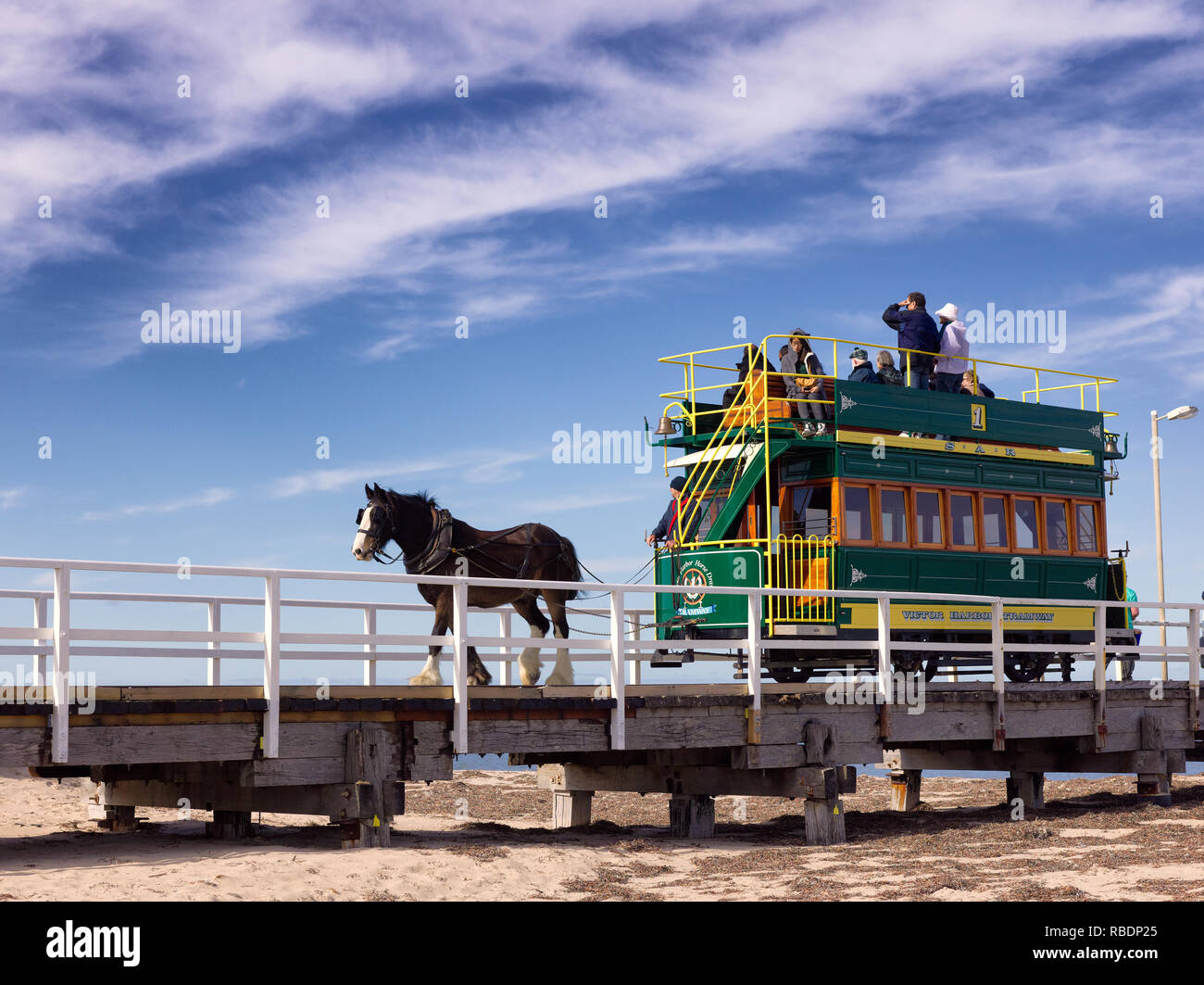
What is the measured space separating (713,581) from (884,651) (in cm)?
332

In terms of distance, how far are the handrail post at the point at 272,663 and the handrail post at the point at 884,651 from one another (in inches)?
267

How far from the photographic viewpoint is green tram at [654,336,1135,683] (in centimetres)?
1873

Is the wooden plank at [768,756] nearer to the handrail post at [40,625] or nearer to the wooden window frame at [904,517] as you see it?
the wooden window frame at [904,517]

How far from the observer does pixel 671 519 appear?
2008 cm

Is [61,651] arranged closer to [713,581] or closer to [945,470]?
[713,581]

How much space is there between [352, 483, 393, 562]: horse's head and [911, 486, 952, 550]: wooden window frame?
23.1ft

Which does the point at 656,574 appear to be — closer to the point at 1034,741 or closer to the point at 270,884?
the point at 1034,741

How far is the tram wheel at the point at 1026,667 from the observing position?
2116 cm

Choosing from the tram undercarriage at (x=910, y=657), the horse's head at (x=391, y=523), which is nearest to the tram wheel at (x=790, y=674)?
the tram undercarriage at (x=910, y=657)

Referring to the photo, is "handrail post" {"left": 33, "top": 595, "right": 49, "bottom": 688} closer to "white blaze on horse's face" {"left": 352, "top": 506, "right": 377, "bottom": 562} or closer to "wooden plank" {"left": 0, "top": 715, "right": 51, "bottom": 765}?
"wooden plank" {"left": 0, "top": 715, "right": 51, "bottom": 765}

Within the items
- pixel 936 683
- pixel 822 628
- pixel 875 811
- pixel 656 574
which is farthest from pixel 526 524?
pixel 875 811

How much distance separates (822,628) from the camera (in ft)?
59.7

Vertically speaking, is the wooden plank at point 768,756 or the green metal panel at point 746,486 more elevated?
the green metal panel at point 746,486

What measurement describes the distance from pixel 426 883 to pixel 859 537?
9.15 metres
